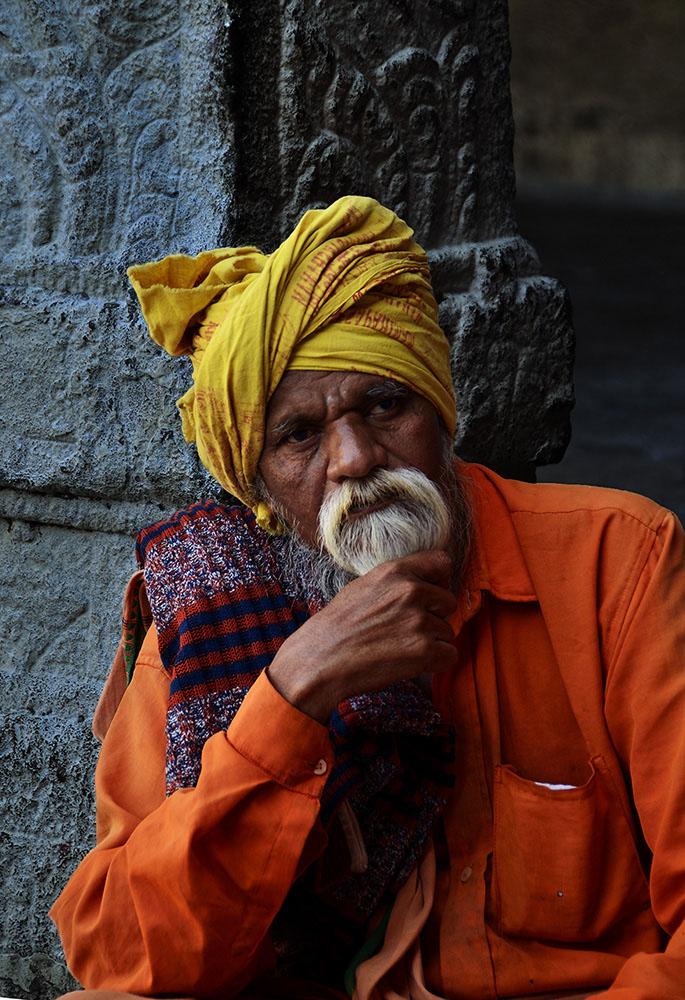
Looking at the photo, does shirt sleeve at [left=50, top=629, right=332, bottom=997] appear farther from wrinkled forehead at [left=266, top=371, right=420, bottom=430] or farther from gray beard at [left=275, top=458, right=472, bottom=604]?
wrinkled forehead at [left=266, top=371, right=420, bottom=430]

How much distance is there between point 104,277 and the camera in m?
2.64

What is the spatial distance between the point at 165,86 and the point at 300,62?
322mm

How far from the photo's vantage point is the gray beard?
2129mm

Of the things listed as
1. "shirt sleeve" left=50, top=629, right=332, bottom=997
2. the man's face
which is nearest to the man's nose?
the man's face

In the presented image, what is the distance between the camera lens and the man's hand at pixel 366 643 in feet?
5.96

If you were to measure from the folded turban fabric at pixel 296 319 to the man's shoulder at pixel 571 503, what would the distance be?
0.18 metres

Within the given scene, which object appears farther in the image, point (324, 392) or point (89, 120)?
point (89, 120)

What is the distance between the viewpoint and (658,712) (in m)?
1.87

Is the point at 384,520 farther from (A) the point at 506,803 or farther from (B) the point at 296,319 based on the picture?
(A) the point at 506,803

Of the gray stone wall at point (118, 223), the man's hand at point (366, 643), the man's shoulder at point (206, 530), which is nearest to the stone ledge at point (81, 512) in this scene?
the gray stone wall at point (118, 223)

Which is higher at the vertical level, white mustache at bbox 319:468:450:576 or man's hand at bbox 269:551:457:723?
white mustache at bbox 319:468:450:576

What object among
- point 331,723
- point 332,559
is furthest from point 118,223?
point 331,723

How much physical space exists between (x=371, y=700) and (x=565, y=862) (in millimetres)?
419

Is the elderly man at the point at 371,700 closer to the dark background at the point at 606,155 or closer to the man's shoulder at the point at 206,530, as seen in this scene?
the man's shoulder at the point at 206,530
